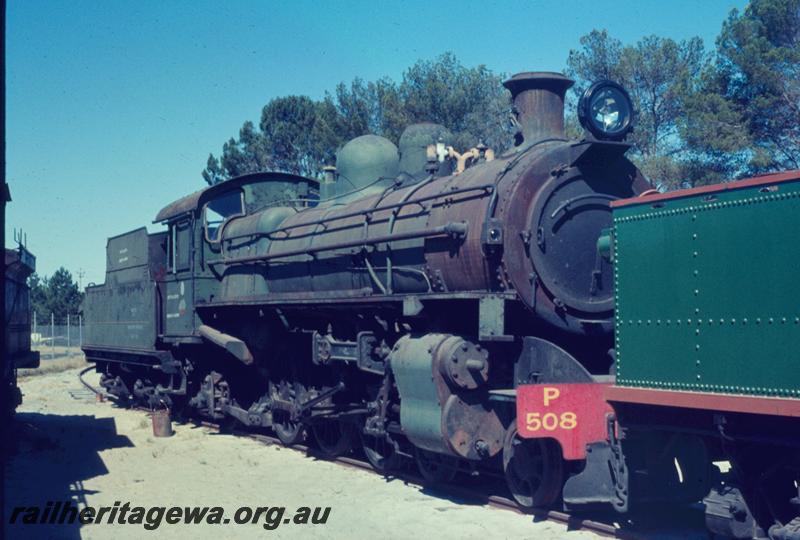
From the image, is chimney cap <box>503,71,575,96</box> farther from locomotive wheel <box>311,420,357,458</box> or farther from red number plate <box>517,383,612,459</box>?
locomotive wheel <box>311,420,357,458</box>

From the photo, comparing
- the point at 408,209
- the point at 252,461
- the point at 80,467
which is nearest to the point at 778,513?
the point at 408,209

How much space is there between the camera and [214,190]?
1396 cm

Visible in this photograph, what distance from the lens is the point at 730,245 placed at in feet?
18.6

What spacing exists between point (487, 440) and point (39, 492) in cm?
502

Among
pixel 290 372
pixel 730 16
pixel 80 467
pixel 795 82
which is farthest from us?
pixel 730 16

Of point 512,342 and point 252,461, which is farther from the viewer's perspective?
point 252,461

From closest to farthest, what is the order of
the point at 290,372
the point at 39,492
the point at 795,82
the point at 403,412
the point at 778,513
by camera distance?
1. the point at 778,513
2. the point at 403,412
3. the point at 39,492
4. the point at 290,372
5. the point at 795,82

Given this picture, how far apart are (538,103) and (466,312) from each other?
2.30 metres

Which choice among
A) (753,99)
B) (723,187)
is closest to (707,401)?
(723,187)

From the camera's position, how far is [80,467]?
11.1 metres

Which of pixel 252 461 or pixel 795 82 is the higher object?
pixel 795 82

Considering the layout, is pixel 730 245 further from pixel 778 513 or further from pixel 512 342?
pixel 512 342

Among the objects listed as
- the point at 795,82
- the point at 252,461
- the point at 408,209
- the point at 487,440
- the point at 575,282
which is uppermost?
the point at 795,82

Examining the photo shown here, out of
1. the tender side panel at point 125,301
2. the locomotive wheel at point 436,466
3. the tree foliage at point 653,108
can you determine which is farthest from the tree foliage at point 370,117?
the locomotive wheel at point 436,466
